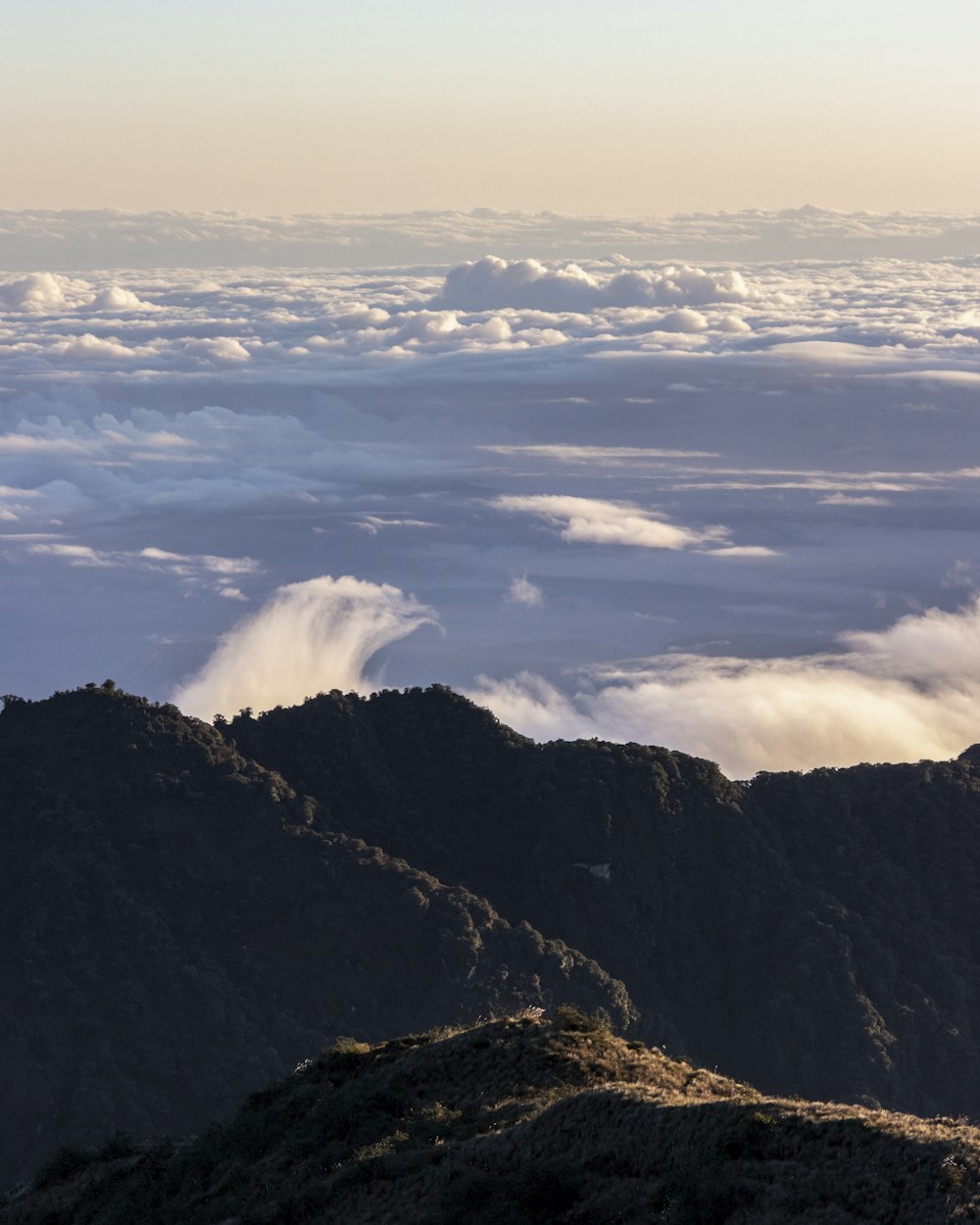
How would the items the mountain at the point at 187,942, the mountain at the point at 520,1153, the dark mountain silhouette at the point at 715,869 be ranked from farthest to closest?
1. the dark mountain silhouette at the point at 715,869
2. the mountain at the point at 187,942
3. the mountain at the point at 520,1153

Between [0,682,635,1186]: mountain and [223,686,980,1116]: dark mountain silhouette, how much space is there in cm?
513

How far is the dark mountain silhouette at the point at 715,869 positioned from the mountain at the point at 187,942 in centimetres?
513

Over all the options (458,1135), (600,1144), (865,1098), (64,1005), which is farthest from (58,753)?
(600,1144)

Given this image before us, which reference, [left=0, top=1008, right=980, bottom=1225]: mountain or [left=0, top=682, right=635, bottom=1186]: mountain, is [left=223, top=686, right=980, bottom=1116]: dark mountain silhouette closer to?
[left=0, top=682, right=635, bottom=1186]: mountain

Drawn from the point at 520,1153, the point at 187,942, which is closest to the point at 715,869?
the point at 187,942

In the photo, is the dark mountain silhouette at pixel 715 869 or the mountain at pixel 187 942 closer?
the mountain at pixel 187 942

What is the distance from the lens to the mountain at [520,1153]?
34281 millimetres

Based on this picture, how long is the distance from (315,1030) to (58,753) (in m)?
23.4

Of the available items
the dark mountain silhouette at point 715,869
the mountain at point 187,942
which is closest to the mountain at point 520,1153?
the mountain at point 187,942

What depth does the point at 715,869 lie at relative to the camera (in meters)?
93.1

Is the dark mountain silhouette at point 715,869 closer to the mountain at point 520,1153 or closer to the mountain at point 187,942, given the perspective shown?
the mountain at point 187,942

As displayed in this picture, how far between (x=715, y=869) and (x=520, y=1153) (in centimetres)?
5481

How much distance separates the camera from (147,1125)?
7156 centimetres

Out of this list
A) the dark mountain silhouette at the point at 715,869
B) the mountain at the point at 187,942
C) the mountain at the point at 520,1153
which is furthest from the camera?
the dark mountain silhouette at the point at 715,869
